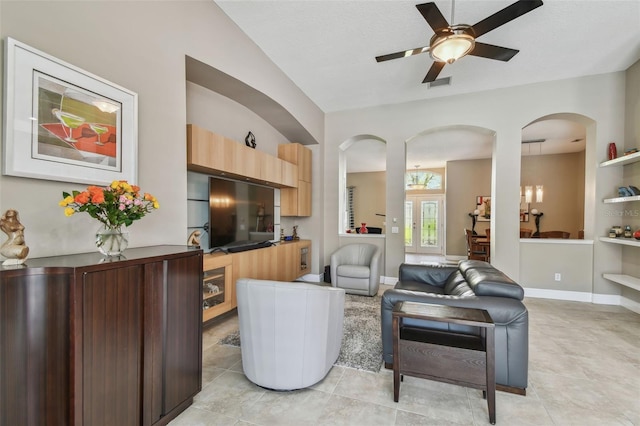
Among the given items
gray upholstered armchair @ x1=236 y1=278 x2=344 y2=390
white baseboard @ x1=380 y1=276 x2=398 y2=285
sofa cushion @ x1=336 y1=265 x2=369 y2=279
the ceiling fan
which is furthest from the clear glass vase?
white baseboard @ x1=380 y1=276 x2=398 y2=285

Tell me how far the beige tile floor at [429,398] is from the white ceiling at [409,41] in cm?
355

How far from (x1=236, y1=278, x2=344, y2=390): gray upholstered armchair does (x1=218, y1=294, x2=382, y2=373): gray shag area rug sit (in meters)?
0.51

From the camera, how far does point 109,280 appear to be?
4.52ft

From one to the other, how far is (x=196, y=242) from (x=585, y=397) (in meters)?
3.73

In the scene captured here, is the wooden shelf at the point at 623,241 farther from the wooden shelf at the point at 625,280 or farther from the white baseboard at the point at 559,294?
the white baseboard at the point at 559,294

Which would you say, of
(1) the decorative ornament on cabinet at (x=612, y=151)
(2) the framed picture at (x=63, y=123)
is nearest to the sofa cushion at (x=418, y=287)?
(2) the framed picture at (x=63, y=123)

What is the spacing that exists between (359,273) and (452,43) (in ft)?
10.6

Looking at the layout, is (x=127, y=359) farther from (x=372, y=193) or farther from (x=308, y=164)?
(x=372, y=193)

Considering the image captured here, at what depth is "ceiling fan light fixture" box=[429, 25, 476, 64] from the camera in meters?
2.50

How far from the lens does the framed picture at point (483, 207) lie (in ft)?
27.0

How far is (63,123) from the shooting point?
63.9 inches

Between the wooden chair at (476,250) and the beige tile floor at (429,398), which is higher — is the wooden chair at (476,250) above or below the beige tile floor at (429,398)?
above

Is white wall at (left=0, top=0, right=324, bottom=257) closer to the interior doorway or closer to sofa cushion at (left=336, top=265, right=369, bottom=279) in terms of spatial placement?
sofa cushion at (left=336, top=265, right=369, bottom=279)

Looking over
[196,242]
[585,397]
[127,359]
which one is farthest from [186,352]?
[585,397]
